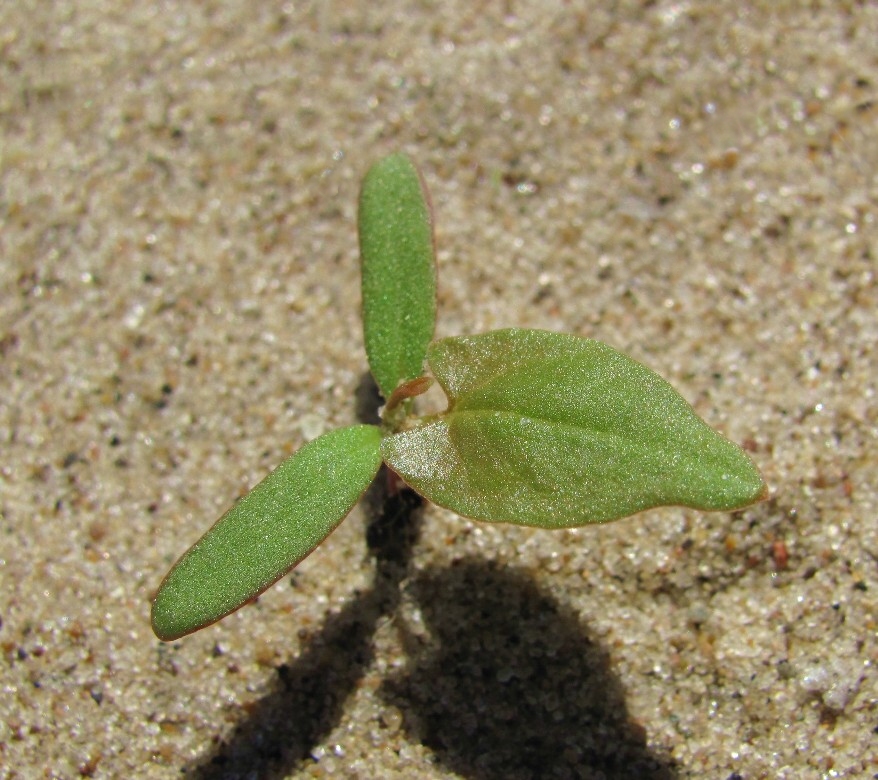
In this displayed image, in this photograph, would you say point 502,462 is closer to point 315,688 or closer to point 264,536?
point 264,536

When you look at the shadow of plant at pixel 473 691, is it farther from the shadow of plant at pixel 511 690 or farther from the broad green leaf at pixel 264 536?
the broad green leaf at pixel 264 536

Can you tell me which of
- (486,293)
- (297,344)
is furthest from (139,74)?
(486,293)

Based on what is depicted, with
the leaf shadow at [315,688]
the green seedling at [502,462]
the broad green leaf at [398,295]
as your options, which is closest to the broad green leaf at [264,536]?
the green seedling at [502,462]

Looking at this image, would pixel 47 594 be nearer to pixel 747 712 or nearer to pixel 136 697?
pixel 136 697

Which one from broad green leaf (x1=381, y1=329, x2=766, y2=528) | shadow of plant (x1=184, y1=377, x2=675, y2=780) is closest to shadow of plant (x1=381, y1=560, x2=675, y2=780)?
shadow of plant (x1=184, y1=377, x2=675, y2=780)

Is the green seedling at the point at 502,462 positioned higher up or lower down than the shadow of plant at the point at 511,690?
higher up

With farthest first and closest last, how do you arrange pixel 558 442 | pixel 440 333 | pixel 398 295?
1. pixel 440 333
2. pixel 398 295
3. pixel 558 442

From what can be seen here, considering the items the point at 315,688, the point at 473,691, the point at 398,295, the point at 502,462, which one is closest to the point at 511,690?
the point at 473,691
